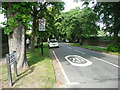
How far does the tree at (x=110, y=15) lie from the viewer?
40.4 ft

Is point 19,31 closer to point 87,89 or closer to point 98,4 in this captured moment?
point 87,89

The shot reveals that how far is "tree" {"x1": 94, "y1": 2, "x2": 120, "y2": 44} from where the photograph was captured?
12305mm

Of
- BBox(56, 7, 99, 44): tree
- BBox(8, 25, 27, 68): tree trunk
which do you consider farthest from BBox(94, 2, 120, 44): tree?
BBox(8, 25, 27, 68): tree trunk

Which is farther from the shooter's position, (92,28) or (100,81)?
(92,28)

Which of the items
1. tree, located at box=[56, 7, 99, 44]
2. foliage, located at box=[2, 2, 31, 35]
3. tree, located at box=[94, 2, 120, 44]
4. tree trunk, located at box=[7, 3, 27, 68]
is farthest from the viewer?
tree, located at box=[56, 7, 99, 44]

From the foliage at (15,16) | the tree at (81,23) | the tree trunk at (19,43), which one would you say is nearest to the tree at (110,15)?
the tree at (81,23)

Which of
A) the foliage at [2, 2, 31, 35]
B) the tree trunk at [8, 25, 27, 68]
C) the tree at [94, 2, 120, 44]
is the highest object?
the tree at [94, 2, 120, 44]

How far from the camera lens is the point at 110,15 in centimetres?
1389

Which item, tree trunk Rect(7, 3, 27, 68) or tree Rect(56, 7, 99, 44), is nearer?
tree trunk Rect(7, 3, 27, 68)

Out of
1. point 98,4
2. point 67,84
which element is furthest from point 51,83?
point 98,4

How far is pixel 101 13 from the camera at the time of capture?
15016mm

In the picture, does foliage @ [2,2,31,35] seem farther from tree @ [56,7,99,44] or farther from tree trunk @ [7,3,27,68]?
tree @ [56,7,99,44]

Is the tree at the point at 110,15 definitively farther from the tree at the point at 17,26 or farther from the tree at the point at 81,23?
the tree at the point at 17,26

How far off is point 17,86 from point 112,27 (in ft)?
45.5
